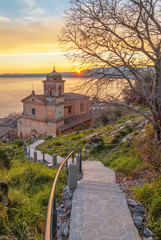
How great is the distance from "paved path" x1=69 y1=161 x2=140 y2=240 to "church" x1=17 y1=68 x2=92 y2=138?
2147cm

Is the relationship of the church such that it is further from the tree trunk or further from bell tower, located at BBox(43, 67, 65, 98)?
the tree trunk

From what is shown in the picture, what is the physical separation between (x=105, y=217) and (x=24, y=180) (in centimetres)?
318

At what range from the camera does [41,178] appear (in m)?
6.11

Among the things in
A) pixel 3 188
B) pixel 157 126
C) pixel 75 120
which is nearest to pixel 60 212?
pixel 3 188

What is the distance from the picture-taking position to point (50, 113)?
2644 centimetres

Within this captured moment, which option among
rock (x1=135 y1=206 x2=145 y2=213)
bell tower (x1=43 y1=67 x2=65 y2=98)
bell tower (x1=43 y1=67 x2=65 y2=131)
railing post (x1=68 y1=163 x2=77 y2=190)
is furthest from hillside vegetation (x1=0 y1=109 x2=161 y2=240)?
bell tower (x1=43 y1=67 x2=65 y2=98)

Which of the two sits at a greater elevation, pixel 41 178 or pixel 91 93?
pixel 91 93

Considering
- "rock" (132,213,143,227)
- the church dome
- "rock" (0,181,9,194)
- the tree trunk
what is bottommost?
"rock" (132,213,143,227)

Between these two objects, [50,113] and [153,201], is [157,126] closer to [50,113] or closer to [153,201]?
[153,201]

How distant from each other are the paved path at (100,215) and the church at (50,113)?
21472 millimetres

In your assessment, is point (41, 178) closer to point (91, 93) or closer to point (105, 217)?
point (105, 217)

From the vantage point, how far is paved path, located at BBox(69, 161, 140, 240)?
114 inches

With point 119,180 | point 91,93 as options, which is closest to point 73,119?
point 91,93

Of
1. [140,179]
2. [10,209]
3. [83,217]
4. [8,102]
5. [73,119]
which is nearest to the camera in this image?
[83,217]
